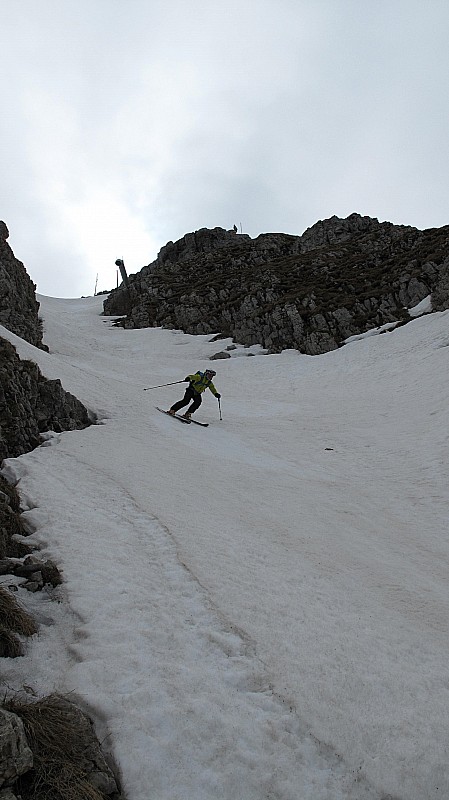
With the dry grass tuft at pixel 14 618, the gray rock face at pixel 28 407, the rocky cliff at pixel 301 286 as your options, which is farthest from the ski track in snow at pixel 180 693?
the rocky cliff at pixel 301 286

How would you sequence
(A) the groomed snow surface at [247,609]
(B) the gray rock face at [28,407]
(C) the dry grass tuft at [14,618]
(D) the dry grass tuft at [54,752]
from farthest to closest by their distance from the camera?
(B) the gray rock face at [28,407] → (C) the dry grass tuft at [14,618] → (A) the groomed snow surface at [247,609] → (D) the dry grass tuft at [54,752]

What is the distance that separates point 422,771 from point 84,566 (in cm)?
482

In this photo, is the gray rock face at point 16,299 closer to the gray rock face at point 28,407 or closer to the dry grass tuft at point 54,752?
the gray rock face at point 28,407

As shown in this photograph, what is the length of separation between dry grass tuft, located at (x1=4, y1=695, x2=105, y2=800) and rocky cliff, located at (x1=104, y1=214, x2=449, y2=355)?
39.6 metres

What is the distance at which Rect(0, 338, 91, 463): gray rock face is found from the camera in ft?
43.7

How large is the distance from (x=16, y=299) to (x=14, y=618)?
3417cm

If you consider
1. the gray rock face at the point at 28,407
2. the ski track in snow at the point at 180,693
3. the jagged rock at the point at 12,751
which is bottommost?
the ski track in snow at the point at 180,693

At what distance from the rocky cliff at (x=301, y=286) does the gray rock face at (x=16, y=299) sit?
67.1 feet

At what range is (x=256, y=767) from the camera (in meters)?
4.12

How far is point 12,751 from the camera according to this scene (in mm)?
3297

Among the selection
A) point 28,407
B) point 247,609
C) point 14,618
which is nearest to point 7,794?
point 14,618

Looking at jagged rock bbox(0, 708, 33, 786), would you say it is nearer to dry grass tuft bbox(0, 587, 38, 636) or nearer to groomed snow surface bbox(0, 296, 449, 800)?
groomed snow surface bbox(0, 296, 449, 800)

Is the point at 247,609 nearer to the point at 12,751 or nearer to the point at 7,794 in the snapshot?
the point at 12,751

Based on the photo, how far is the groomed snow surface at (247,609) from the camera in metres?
4.25
